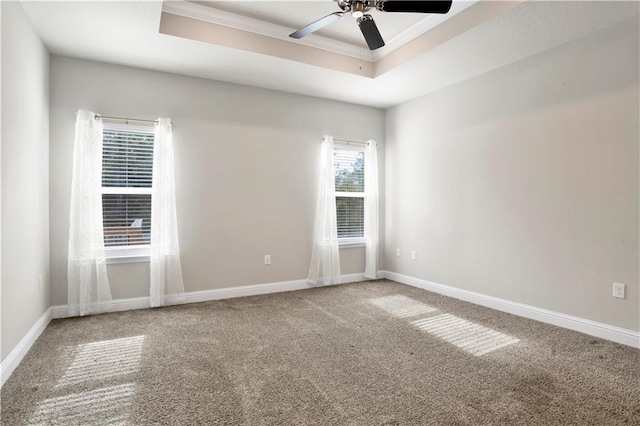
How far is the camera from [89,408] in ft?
6.30

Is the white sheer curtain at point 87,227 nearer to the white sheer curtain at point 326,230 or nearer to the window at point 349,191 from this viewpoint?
the white sheer curtain at point 326,230

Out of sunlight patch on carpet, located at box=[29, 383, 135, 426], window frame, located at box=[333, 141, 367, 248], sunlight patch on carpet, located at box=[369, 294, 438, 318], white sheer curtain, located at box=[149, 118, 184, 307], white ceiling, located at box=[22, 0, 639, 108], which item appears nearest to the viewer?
sunlight patch on carpet, located at box=[29, 383, 135, 426]

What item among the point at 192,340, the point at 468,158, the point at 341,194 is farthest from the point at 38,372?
the point at 468,158

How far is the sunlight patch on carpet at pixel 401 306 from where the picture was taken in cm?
366

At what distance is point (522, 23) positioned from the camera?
2.89 metres

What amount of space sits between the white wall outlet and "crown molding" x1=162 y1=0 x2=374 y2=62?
3.31m

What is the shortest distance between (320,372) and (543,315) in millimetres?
2401

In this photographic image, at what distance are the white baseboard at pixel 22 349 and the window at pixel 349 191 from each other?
3.49 metres

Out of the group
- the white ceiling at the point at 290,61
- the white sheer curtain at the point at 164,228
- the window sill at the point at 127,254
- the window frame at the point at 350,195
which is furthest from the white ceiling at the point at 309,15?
the window sill at the point at 127,254

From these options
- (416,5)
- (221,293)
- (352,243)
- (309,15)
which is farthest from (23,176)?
(352,243)

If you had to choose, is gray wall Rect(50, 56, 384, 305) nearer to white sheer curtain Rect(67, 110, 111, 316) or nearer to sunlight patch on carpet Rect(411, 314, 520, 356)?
white sheer curtain Rect(67, 110, 111, 316)

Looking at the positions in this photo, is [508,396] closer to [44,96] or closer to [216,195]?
[216,195]

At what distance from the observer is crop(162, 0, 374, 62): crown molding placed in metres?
3.17

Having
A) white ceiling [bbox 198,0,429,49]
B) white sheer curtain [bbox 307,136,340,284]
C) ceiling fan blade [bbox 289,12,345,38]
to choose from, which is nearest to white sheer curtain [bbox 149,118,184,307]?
white ceiling [bbox 198,0,429,49]
